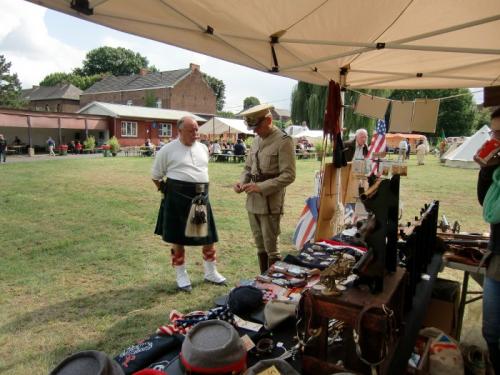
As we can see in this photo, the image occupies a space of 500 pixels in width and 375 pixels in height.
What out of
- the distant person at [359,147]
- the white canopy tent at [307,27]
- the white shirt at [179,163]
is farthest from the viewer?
the distant person at [359,147]

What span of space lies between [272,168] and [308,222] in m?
1.68

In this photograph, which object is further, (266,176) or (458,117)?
(458,117)

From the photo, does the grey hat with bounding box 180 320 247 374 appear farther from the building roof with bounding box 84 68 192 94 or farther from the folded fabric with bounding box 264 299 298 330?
the building roof with bounding box 84 68 192 94

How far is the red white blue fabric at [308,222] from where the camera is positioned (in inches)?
188

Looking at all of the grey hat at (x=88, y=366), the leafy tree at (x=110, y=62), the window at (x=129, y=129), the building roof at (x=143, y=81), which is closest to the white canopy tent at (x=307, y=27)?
the grey hat at (x=88, y=366)

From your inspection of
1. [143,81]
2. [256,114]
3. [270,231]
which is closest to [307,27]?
[256,114]

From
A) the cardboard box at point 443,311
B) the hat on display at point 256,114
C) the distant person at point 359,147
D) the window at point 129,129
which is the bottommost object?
the cardboard box at point 443,311

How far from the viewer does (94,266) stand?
15.3 ft

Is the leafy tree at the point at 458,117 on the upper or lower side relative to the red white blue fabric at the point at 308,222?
upper

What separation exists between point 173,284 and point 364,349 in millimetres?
3157

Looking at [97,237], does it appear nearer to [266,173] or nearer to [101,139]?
[266,173]

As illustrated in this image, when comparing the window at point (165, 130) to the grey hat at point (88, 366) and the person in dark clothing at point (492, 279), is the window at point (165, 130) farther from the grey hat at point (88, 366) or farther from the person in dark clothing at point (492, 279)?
the grey hat at point (88, 366)

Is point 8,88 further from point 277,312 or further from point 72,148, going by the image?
point 277,312

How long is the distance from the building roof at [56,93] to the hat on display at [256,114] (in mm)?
60688
